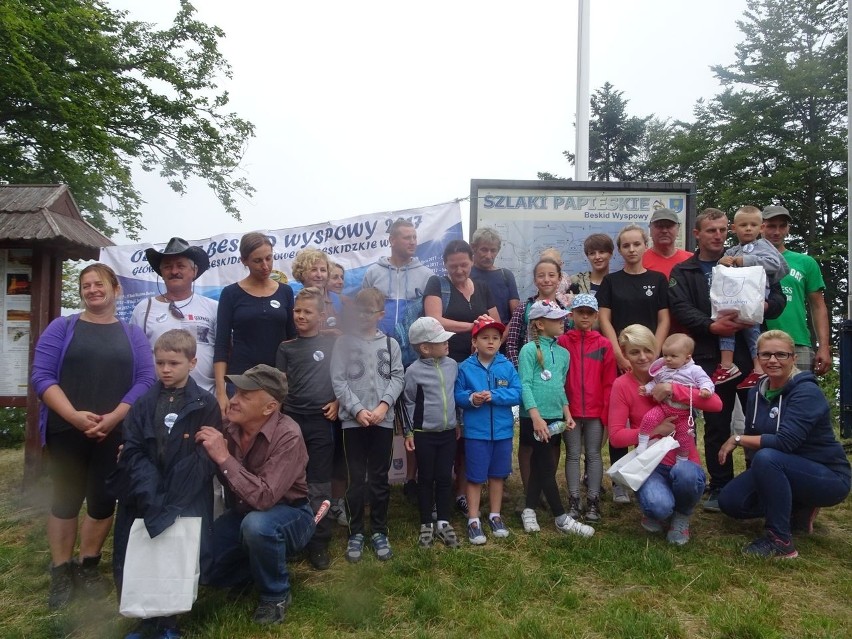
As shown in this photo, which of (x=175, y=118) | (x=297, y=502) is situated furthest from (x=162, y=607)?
(x=175, y=118)

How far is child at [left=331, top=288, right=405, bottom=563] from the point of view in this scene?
4.13 m

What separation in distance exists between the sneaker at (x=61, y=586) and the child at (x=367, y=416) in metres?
1.66

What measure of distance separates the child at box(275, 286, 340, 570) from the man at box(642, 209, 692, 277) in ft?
9.42

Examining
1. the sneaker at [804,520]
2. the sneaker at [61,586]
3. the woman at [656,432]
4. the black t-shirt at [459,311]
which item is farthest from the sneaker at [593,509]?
the sneaker at [61,586]

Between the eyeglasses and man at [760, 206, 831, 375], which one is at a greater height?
man at [760, 206, 831, 375]

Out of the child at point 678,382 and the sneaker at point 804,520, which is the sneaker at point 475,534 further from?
the sneaker at point 804,520

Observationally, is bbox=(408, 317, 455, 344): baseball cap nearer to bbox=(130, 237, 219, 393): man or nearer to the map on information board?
bbox=(130, 237, 219, 393): man

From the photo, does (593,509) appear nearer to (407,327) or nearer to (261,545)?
(407,327)

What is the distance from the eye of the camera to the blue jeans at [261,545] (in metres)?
3.20

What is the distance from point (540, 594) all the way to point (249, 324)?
8.63 ft

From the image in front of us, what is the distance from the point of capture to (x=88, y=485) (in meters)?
3.57

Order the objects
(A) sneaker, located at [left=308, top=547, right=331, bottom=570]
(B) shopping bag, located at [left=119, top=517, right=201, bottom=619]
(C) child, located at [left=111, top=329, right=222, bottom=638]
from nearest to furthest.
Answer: (B) shopping bag, located at [left=119, top=517, right=201, bottom=619]
(C) child, located at [left=111, top=329, right=222, bottom=638]
(A) sneaker, located at [left=308, top=547, right=331, bottom=570]

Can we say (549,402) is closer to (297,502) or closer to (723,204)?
(297,502)

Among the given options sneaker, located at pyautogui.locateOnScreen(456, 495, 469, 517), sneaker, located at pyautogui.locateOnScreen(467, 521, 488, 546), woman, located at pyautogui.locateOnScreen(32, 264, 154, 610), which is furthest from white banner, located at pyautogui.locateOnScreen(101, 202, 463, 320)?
sneaker, located at pyautogui.locateOnScreen(467, 521, 488, 546)
